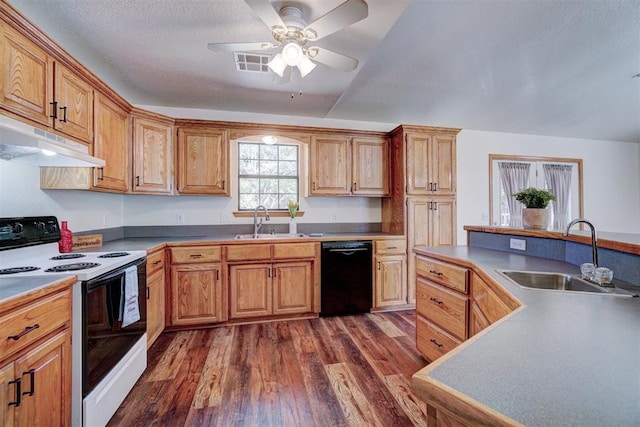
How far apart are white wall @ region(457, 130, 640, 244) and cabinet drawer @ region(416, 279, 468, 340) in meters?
2.55

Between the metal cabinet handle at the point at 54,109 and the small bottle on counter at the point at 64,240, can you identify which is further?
the small bottle on counter at the point at 64,240

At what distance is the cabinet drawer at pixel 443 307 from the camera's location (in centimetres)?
176

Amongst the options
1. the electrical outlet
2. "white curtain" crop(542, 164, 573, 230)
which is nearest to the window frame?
the electrical outlet

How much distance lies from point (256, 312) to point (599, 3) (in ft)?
11.7

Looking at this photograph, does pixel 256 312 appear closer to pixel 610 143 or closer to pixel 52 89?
pixel 52 89

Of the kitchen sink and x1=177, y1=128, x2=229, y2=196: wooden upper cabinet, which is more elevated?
x1=177, y1=128, x2=229, y2=196: wooden upper cabinet

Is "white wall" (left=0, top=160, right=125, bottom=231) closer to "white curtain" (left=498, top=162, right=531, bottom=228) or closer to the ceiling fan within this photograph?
the ceiling fan

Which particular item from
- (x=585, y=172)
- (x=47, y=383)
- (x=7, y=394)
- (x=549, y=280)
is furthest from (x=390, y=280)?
(x=585, y=172)

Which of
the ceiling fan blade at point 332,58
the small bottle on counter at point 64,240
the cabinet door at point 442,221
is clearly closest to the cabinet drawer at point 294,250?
the cabinet door at point 442,221

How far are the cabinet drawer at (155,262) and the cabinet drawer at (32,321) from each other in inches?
39.3

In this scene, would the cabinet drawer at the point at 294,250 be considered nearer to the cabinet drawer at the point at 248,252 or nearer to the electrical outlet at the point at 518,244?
the cabinet drawer at the point at 248,252

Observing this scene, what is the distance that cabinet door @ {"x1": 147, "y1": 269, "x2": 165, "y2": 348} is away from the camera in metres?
2.35

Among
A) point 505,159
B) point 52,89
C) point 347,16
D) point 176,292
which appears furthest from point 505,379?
point 505,159

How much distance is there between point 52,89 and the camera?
1721 mm
